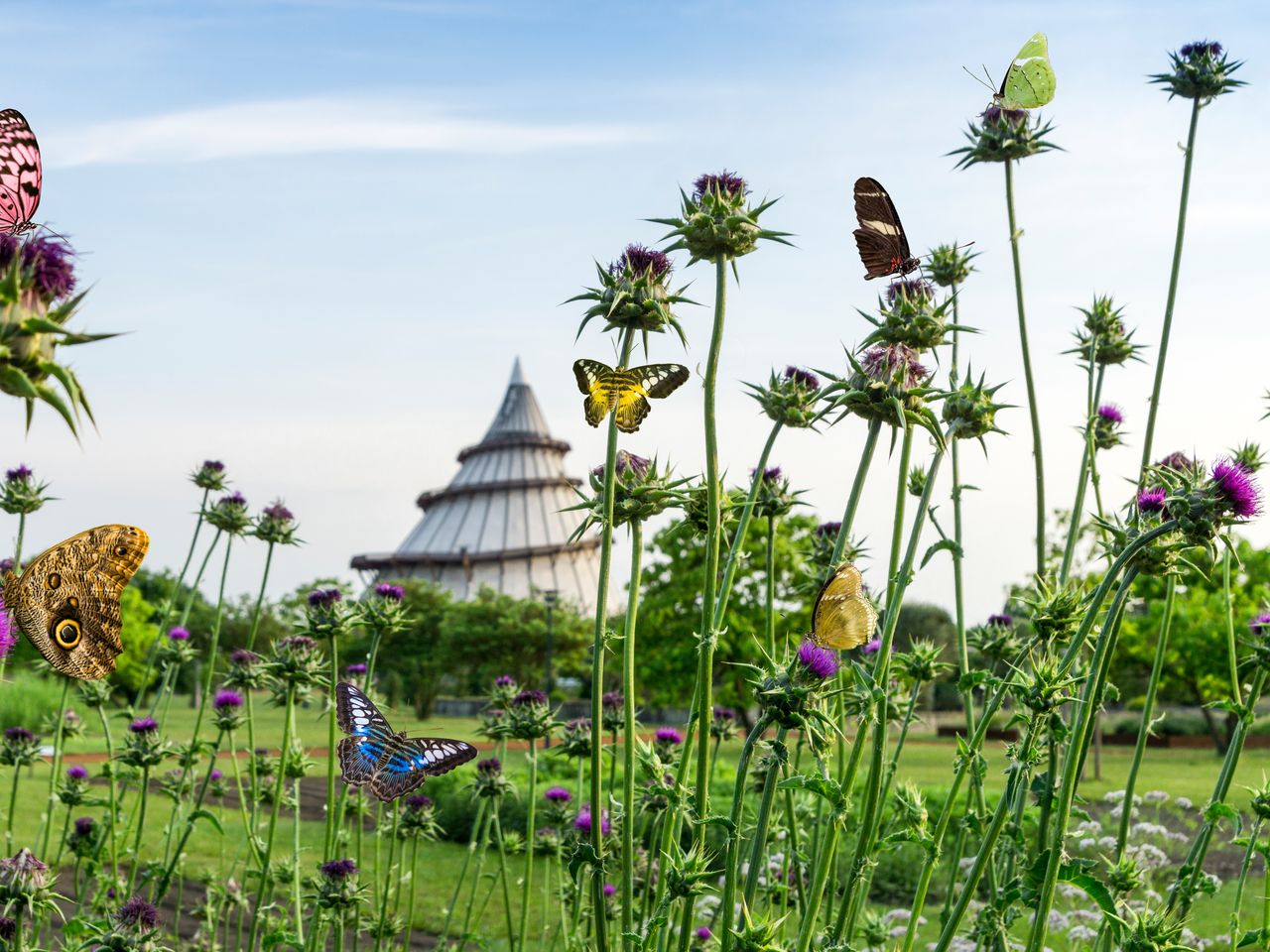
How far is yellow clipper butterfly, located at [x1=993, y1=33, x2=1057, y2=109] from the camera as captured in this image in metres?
6.23

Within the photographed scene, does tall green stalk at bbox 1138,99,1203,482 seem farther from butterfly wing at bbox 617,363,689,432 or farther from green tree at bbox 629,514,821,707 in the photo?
green tree at bbox 629,514,821,707

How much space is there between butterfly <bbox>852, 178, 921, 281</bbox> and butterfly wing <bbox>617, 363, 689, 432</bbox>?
141 centimetres

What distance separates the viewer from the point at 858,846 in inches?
201

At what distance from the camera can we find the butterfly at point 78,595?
15.3ft

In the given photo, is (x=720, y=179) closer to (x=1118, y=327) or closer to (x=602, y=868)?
(x=602, y=868)

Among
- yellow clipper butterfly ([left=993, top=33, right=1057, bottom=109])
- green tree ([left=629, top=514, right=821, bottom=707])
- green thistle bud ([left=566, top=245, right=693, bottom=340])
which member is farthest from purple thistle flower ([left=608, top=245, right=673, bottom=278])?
green tree ([left=629, top=514, right=821, bottom=707])

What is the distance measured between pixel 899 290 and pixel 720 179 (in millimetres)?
1169

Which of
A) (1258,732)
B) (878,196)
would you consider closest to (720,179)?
(878,196)

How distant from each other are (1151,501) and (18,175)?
16.8 ft

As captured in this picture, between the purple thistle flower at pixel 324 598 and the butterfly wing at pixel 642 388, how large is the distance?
135 inches

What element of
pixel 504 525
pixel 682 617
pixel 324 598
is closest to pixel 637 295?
pixel 324 598

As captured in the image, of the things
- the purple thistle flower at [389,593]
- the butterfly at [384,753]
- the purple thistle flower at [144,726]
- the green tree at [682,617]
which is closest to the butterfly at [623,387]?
the butterfly at [384,753]

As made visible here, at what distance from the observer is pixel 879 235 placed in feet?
19.3

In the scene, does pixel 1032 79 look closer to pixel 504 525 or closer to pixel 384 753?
pixel 384 753
